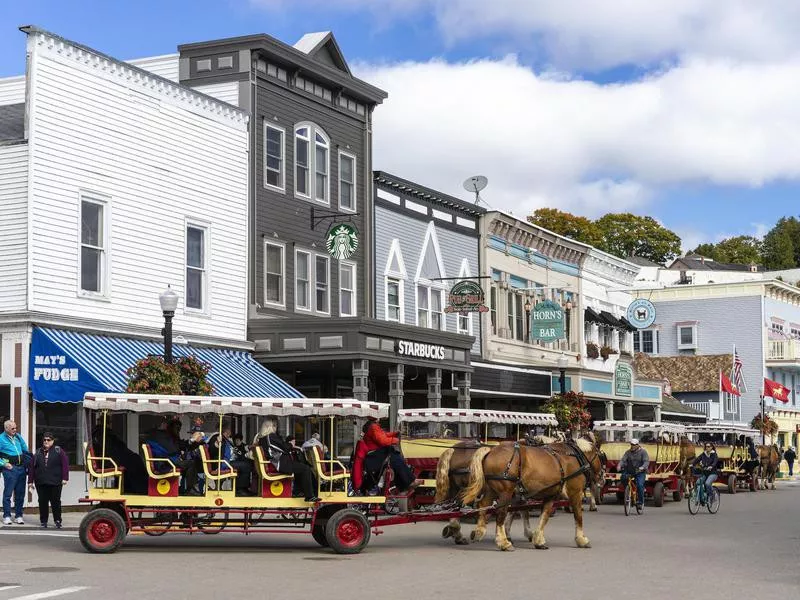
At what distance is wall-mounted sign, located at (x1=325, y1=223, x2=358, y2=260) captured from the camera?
33.2 meters

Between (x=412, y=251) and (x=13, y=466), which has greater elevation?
(x=412, y=251)

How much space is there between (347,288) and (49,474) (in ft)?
51.1

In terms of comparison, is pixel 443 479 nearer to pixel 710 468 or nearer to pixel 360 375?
pixel 360 375

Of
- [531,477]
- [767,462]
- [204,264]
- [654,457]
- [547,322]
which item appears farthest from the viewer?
[767,462]

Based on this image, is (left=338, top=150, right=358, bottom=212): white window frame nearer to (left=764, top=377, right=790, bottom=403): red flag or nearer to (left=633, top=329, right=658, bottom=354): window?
(left=764, top=377, right=790, bottom=403): red flag

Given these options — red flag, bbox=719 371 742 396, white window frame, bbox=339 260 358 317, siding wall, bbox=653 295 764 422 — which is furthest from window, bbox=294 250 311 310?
siding wall, bbox=653 295 764 422

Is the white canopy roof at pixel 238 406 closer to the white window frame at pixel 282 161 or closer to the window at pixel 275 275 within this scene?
the window at pixel 275 275

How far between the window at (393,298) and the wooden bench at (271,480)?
20115 mm

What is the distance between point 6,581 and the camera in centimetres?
1392

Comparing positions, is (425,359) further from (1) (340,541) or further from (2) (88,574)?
(2) (88,574)

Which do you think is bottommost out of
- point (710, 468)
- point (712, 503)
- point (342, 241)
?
point (712, 503)

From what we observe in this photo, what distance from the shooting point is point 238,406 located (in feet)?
59.5

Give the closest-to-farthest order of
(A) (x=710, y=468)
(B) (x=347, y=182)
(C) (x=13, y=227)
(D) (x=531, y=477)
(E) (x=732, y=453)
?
(D) (x=531, y=477) < (C) (x=13, y=227) < (A) (x=710, y=468) < (B) (x=347, y=182) < (E) (x=732, y=453)

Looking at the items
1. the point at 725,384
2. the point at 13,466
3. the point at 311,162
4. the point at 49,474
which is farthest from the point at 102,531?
the point at 725,384
